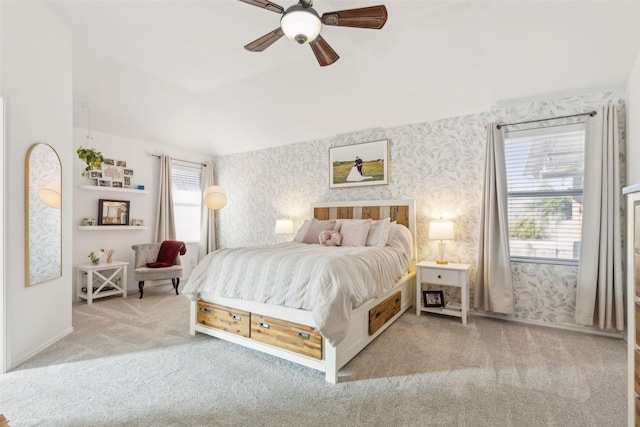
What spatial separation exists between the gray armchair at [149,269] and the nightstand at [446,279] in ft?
11.7

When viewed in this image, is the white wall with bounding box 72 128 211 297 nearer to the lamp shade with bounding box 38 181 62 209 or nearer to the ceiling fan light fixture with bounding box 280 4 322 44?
the lamp shade with bounding box 38 181 62 209

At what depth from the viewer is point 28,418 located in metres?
1.79

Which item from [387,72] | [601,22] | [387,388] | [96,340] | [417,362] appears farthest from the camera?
[387,72]

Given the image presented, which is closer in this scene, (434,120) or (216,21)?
(216,21)

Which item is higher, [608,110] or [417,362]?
[608,110]

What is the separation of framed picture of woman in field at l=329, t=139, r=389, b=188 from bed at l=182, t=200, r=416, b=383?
4.74 ft

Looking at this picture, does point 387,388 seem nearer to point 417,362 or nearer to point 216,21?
point 417,362

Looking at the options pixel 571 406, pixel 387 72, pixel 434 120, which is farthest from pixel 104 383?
pixel 434 120

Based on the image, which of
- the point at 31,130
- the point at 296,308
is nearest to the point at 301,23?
the point at 296,308

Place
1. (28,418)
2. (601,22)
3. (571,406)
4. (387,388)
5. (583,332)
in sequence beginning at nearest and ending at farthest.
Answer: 1. (28,418)
2. (571,406)
3. (387,388)
4. (601,22)
5. (583,332)

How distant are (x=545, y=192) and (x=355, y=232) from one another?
2173 millimetres

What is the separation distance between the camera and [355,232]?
378cm

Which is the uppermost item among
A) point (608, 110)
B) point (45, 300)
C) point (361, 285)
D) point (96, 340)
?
point (608, 110)

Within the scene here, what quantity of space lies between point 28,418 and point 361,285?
7.46ft
